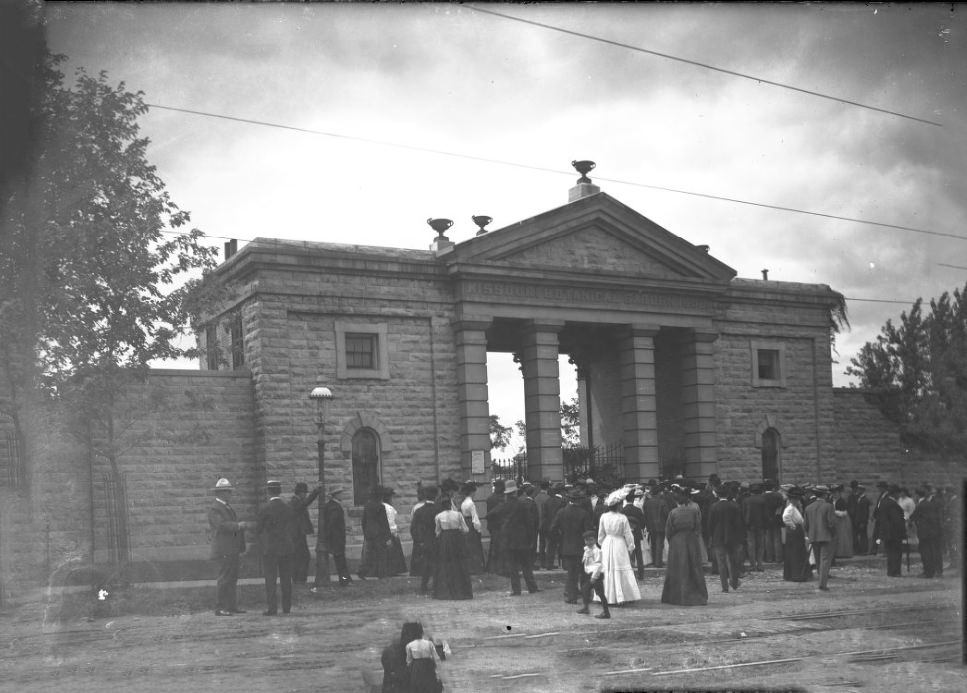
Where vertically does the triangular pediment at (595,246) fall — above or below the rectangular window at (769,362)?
above

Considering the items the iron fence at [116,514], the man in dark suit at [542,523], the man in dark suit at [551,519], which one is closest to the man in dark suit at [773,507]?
the man in dark suit at [551,519]

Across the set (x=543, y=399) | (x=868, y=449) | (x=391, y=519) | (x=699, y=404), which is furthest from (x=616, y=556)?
(x=868, y=449)

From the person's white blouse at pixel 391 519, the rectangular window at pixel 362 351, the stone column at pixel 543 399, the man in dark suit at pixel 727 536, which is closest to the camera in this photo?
the man in dark suit at pixel 727 536

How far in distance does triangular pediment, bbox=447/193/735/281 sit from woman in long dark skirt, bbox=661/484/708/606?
1109 cm

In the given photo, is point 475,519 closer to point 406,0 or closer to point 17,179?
point 17,179

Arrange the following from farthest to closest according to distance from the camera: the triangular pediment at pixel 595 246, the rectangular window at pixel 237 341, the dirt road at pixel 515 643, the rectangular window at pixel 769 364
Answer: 1. the rectangular window at pixel 769 364
2. the triangular pediment at pixel 595 246
3. the rectangular window at pixel 237 341
4. the dirt road at pixel 515 643

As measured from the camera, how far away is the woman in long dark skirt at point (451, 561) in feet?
56.2

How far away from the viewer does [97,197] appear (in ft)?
56.1

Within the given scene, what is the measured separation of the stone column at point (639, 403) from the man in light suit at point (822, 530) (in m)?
9.72

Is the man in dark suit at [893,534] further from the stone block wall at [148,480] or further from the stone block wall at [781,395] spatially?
the stone block wall at [148,480]

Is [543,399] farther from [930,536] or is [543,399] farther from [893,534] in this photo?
[930,536]

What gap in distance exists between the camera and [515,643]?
12.5 m

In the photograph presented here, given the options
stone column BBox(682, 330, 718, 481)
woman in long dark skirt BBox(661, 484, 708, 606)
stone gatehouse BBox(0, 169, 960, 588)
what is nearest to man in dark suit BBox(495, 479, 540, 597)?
woman in long dark skirt BBox(661, 484, 708, 606)

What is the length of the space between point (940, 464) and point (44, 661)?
2705 cm
